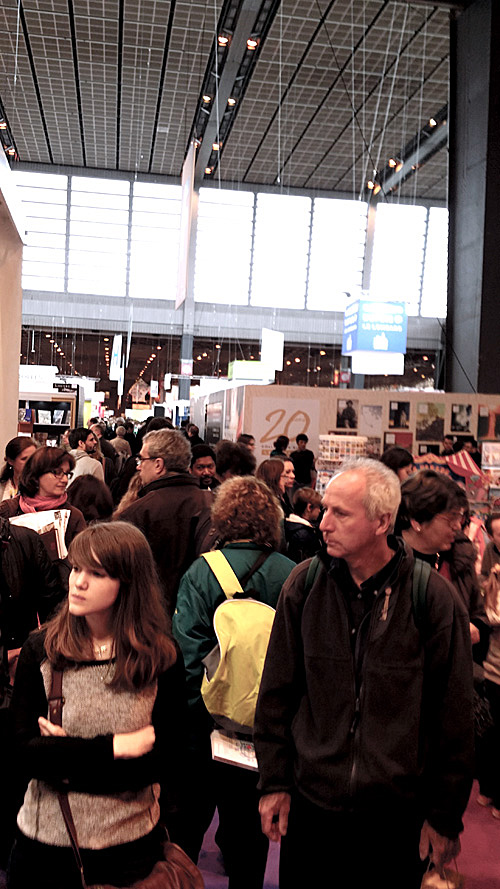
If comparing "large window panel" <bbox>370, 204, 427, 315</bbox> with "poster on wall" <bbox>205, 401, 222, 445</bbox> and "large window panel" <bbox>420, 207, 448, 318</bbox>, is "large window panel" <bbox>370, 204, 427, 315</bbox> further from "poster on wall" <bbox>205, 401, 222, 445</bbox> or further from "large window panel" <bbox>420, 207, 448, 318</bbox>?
"poster on wall" <bbox>205, 401, 222, 445</bbox>

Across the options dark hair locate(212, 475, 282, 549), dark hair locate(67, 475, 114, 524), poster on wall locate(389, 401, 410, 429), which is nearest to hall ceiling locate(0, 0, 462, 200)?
poster on wall locate(389, 401, 410, 429)

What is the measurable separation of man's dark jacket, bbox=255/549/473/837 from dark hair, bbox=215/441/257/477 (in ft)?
10.8

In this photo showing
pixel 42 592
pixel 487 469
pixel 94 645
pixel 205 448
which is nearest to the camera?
pixel 94 645

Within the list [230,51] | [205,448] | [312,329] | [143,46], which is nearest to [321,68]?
[230,51]

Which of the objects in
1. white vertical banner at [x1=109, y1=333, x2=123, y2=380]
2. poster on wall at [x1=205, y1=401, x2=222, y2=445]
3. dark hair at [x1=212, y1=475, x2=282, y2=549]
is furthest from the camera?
white vertical banner at [x1=109, y1=333, x2=123, y2=380]

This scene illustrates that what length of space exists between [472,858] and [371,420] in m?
9.58

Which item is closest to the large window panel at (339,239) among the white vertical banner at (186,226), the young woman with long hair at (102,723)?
the white vertical banner at (186,226)

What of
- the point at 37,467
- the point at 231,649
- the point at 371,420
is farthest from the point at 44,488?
the point at 371,420

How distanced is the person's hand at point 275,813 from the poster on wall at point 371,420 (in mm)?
10759

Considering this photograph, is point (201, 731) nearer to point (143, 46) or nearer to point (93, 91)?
point (143, 46)

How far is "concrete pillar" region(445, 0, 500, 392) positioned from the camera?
12281mm

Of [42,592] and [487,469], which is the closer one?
[42,592]

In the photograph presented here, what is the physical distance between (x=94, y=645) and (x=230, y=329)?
25.2 meters

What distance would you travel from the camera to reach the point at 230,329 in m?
26.8
